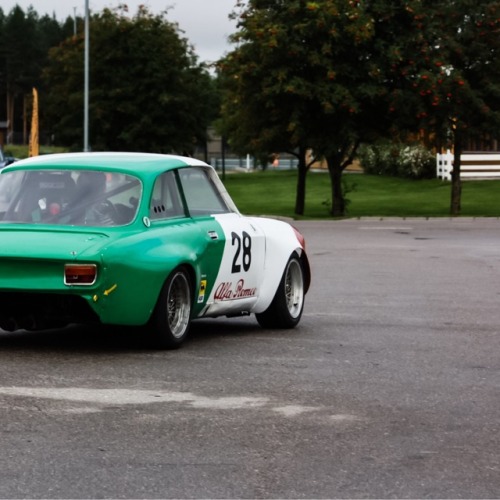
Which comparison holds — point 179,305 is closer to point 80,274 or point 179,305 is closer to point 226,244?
point 226,244

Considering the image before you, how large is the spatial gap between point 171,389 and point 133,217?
2164mm

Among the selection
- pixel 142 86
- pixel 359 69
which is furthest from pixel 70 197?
pixel 142 86

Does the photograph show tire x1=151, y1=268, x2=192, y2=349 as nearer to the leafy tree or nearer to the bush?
the bush

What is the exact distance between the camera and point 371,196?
56.5m

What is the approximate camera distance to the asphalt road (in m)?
6.25

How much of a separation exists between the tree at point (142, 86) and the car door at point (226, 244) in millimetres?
51794

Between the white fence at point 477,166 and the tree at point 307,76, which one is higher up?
the tree at point 307,76

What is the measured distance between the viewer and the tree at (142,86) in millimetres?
64500

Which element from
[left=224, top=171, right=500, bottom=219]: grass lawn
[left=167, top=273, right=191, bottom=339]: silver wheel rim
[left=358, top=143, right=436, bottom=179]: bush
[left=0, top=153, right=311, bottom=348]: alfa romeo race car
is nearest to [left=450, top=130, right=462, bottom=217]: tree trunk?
[left=224, top=171, right=500, bottom=219]: grass lawn

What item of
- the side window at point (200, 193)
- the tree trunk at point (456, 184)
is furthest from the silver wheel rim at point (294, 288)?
the tree trunk at point (456, 184)

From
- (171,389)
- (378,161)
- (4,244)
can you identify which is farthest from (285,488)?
(378,161)

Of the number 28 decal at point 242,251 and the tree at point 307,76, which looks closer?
the number 28 decal at point 242,251

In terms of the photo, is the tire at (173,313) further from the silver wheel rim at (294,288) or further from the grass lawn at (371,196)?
the grass lawn at (371,196)

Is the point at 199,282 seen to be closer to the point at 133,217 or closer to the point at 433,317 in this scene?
the point at 133,217
